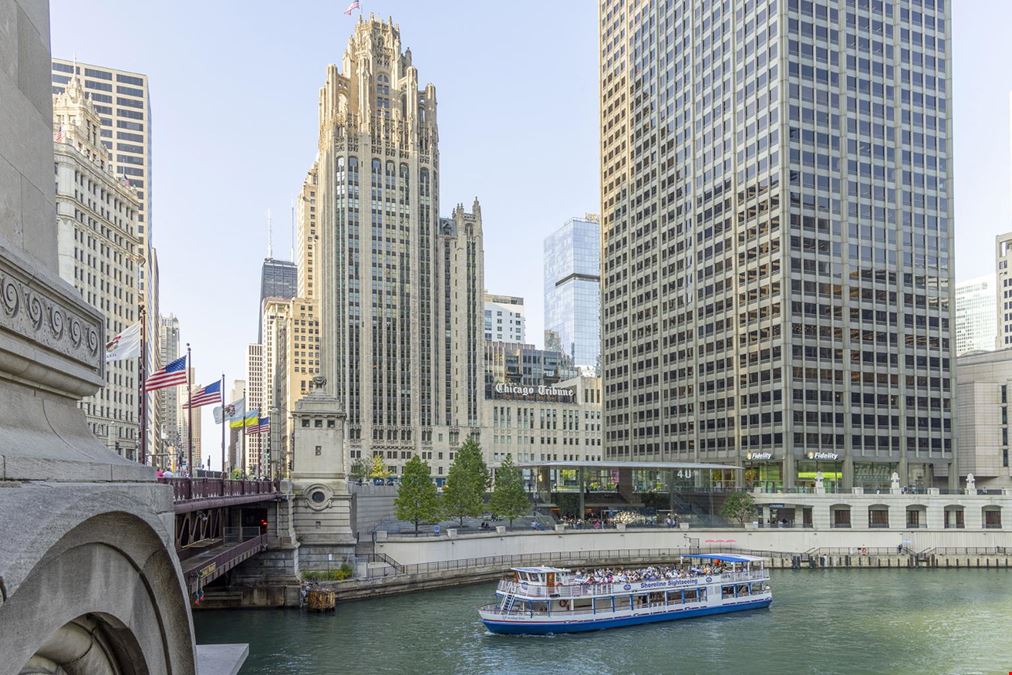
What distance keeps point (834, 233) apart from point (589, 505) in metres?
51.4

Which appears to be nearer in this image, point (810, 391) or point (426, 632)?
point (426, 632)

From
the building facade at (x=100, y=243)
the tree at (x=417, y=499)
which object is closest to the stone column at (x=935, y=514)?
the tree at (x=417, y=499)

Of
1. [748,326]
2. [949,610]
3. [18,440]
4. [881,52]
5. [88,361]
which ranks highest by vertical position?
[881,52]

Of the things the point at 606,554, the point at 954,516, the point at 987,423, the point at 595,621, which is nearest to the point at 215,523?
the point at 595,621

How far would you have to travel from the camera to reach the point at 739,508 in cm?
10925

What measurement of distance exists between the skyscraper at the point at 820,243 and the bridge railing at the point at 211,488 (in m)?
72.6

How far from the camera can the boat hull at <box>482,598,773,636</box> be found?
6078 centimetres

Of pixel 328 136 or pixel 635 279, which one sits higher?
pixel 328 136

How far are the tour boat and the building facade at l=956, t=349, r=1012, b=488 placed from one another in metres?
Result: 67.6

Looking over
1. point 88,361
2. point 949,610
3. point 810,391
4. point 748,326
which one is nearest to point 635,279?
point 748,326

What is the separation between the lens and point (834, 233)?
127 m

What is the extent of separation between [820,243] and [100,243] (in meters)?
102

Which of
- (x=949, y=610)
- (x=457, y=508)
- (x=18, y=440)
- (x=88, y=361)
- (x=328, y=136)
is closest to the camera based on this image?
(x=18, y=440)

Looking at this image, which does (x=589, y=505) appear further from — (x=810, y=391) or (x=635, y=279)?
(x=635, y=279)
